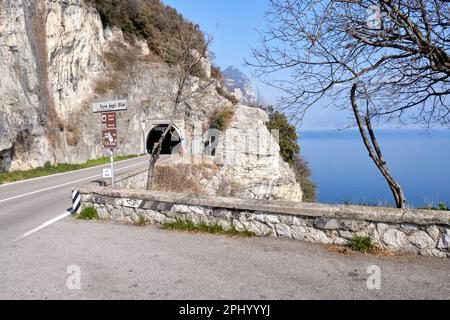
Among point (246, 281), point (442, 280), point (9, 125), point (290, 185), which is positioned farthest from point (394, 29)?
point (290, 185)

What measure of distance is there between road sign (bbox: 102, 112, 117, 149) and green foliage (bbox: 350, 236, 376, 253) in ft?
20.0

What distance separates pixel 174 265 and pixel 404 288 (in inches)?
114

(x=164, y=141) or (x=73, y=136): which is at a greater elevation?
(x=73, y=136)

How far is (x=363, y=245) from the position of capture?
16.3 ft

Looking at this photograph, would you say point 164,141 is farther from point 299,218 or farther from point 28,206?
point 299,218

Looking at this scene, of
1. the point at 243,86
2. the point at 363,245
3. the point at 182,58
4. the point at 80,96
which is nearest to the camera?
the point at 363,245

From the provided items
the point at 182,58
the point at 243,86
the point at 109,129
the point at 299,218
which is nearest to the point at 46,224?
the point at 109,129

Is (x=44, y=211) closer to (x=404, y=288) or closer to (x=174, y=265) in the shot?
(x=174, y=265)

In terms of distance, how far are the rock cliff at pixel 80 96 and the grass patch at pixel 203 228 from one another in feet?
30.1

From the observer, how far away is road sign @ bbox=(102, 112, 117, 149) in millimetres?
8414

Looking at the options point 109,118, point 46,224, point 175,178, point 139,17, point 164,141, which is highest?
point 139,17

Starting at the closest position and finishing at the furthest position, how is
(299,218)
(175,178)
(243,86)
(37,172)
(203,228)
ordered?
(299,218)
(203,228)
(175,178)
(37,172)
(243,86)

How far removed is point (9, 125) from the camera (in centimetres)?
2012

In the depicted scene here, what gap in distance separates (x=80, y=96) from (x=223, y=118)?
1369 cm
